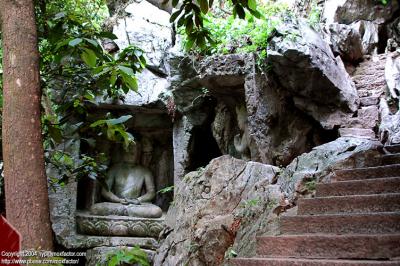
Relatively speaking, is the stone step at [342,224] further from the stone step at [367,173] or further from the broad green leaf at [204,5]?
the broad green leaf at [204,5]

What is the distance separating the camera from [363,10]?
9.03 metres

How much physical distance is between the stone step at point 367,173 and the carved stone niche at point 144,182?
4566 mm

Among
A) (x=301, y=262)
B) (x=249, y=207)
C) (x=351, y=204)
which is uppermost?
(x=351, y=204)

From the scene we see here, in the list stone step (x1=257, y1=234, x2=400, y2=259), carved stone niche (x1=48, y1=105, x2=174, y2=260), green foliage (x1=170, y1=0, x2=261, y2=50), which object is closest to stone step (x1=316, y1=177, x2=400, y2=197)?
stone step (x1=257, y1=234, x2=400, y2=259)

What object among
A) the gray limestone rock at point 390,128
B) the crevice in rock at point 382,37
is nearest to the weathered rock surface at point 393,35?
the crevice in rock at point 382,37

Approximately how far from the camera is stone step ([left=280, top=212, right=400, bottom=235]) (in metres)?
2.84

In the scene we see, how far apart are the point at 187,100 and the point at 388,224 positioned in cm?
480

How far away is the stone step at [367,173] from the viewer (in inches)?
142

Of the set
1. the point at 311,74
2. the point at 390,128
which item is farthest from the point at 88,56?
the point at 390,128

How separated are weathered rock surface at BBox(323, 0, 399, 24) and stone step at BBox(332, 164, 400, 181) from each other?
6.00m

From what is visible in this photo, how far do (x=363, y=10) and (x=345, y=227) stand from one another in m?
7.26

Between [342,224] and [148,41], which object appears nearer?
[342,224]

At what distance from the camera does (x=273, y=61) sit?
18.5ft

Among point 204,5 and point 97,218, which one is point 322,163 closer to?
point 204,5
